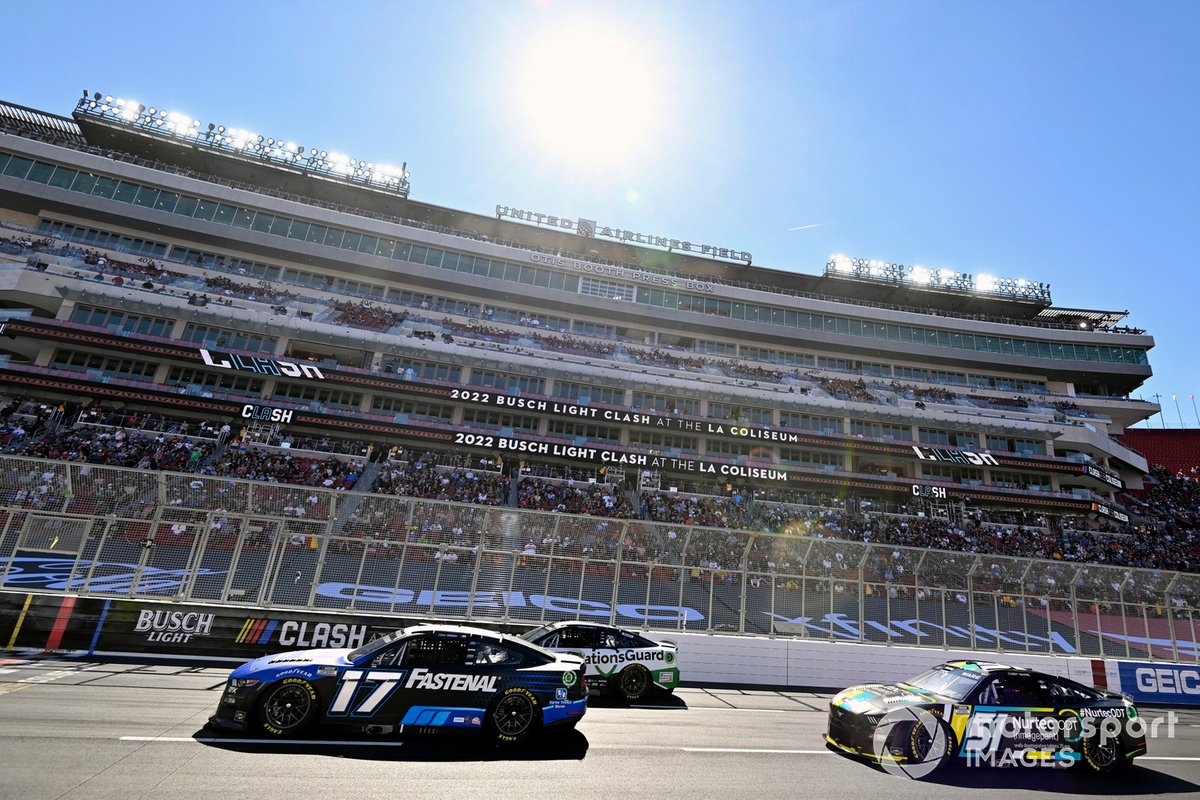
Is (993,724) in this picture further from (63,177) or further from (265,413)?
(63,177)

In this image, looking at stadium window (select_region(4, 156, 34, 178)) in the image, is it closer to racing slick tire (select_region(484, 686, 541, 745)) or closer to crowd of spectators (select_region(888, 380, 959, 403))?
racing slick tire (select_region(484, 686, 541, 745))

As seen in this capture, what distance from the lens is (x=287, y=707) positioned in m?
7.06

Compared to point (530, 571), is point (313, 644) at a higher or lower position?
lower

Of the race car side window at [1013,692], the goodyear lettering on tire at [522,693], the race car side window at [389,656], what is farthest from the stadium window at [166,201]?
the race car side window at [1013,692]

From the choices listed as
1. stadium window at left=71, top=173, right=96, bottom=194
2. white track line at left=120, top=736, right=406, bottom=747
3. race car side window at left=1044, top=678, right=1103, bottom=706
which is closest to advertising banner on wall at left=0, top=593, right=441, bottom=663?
white track line at left=120, top=736, right=406, bottom=747

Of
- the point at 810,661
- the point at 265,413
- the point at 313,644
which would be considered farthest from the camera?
the point at 265,413

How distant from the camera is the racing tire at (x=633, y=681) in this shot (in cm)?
1103

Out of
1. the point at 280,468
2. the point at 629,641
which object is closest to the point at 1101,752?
the point at 629,641

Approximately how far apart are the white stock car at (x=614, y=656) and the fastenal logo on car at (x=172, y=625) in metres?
7.04

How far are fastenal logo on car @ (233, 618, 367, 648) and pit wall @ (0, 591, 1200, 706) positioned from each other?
0.07ft

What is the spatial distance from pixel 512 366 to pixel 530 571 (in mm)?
28843

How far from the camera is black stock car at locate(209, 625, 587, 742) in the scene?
7016 millimetres

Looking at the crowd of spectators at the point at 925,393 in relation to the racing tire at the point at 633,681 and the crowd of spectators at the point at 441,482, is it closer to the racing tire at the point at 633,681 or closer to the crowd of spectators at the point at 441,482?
the crowd of spectators at the point at 441,482

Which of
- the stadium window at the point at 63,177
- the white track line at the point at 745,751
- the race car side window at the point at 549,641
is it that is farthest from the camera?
the stadium window at the point at 63,177
